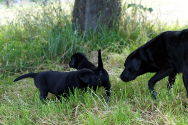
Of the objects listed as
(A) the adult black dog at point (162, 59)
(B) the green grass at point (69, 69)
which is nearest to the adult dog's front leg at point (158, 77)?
(A) the adult black dog at point (162, 59)

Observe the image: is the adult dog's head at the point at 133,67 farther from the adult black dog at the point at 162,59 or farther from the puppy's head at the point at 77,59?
the puppy's head at the point at 77,59

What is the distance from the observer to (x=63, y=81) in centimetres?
443

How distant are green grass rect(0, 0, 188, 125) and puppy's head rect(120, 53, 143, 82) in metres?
0.15

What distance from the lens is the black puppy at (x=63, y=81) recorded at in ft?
14.0

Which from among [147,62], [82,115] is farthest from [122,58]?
[82,115]

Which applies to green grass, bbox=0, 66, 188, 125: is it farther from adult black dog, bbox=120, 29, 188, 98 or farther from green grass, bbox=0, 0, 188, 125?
adult black dog, bbox=120, 29, 188, 98

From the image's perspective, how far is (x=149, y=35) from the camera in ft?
21.9

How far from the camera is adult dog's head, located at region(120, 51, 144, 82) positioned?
4.47 metres

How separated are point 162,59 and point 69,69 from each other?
208cm

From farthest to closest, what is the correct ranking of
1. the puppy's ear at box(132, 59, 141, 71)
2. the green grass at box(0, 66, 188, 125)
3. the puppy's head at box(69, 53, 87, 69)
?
the puppy's head at box(69, 53, 87, 69) < the puppy's ear at box(132, 59, 141, 71) < the green grass at box(0, 66, 188, 125)

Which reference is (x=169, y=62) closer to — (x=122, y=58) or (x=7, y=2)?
(x=122, y=58)

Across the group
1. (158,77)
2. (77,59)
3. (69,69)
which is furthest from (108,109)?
(69,69)

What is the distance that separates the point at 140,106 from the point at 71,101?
34.5 inches

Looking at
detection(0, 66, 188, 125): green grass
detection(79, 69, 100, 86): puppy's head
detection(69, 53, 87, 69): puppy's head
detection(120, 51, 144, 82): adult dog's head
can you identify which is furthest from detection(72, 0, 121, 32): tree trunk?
detection(79, 69, 100, 86): puppy's head
